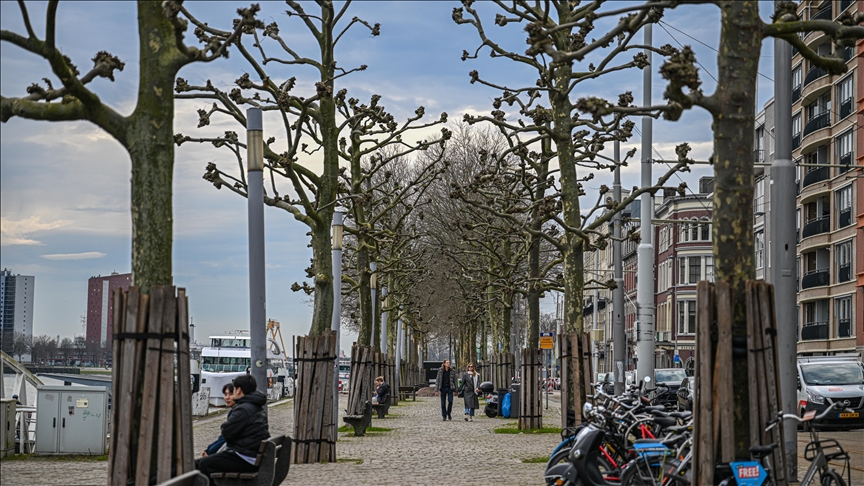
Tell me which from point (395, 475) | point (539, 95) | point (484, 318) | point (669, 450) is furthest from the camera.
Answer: point (484, 318)

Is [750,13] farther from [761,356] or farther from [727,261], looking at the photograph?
[761,356]

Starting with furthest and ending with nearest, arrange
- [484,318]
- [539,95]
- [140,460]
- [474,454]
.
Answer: [484,318]
[539,95]
[474,454]
[140,460]

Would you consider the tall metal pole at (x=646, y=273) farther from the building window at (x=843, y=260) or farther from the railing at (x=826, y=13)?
the building window at (x=843, y=260)

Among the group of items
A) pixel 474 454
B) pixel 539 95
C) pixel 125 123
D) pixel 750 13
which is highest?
pixel 539 95

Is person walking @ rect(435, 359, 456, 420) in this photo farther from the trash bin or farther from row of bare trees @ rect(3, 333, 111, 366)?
row of bare trees @ rect(3, 333, 111, 366)

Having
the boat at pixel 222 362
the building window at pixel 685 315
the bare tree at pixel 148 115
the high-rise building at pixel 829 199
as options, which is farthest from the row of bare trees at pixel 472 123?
→ the building window at pixel 685 315

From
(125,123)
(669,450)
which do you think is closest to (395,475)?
(669,450)

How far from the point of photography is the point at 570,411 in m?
20.8

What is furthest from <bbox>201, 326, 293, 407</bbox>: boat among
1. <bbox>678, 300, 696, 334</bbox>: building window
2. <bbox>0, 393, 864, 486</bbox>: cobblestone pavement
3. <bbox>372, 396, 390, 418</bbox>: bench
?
<bbox>678, 300, 696, 334</bbox>: building window

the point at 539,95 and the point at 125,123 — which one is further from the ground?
the point at 539,95

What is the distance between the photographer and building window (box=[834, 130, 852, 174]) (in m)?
57.5

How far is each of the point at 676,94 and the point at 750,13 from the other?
4.09 ft

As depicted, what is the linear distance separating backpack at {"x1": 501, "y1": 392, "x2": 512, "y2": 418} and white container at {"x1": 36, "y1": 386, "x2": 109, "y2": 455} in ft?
57.7

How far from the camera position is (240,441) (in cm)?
1110
